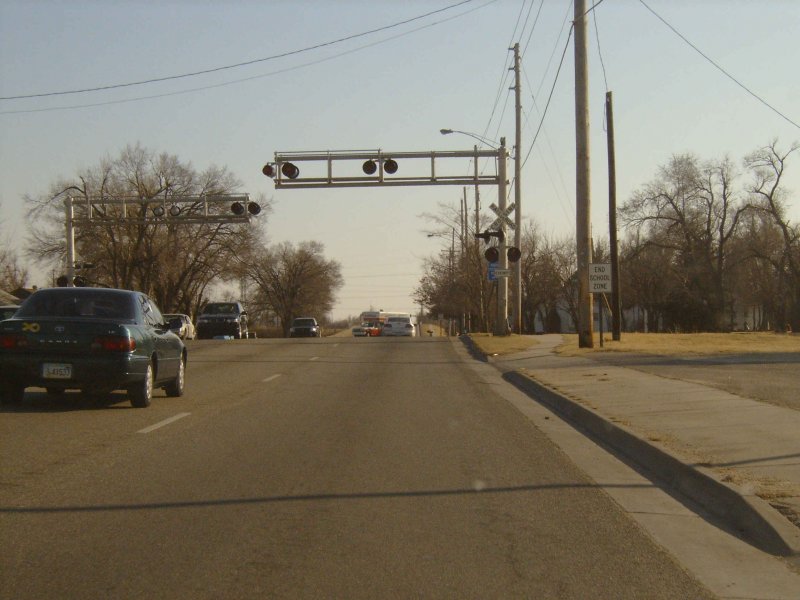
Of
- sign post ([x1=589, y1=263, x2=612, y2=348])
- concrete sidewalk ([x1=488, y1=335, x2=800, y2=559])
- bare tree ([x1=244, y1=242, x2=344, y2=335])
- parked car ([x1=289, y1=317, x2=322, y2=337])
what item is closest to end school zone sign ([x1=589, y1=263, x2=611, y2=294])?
sign post ([x1=589, y1=263, x2=612, y2=348])

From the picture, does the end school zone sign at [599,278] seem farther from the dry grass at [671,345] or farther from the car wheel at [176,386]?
the car wheel at [176,386]

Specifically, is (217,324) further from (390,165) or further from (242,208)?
(390,165)

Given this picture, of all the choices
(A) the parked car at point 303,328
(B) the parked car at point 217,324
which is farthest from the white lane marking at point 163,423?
(A) the parked car at point 303,328

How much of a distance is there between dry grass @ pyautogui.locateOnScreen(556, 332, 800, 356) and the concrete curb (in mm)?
13521

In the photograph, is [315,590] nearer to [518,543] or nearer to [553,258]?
[518,543]

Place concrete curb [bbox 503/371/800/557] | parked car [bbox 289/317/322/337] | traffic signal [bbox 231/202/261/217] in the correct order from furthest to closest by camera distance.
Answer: parked car [bbox 289/317/322/337] < traffic signal [bbox 231/202/261/217] < concrete curb [bbox 503/371/800/557]

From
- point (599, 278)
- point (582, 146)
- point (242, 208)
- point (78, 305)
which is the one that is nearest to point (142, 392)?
point (78, 305)

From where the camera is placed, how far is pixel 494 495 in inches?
310

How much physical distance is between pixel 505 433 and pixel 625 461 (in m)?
2.07

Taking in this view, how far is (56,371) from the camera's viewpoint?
1257 centimetres

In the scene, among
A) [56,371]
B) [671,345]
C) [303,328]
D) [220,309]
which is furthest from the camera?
[303,328]

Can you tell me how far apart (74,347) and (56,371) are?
1.28ft

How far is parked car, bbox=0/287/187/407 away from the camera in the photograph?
1259 cm

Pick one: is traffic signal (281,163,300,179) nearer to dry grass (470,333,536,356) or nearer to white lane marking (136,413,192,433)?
dry grass (470,333,536,356)
